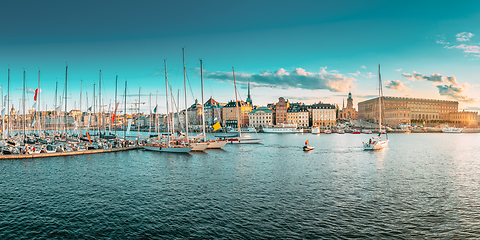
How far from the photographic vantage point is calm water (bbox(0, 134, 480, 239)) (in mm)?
15523

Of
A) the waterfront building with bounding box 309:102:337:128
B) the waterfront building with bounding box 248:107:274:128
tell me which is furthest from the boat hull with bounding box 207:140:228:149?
the waterfront building with bounding box 309:102:337:128

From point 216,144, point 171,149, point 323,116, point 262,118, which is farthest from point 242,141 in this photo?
point 323,116

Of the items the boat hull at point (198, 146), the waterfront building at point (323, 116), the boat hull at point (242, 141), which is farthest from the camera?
the waterfront building at point (323, 116)

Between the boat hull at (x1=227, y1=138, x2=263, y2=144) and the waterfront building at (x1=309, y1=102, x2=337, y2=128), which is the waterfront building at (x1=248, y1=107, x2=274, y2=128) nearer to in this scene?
the waterfront building at (x1=309, y1=102, x2=337, y2=128)

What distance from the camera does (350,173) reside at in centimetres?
3139

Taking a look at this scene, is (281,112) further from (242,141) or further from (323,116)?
(242,141)

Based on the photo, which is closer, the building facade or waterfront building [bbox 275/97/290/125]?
waterfront building [bbox 275/97/290/125]

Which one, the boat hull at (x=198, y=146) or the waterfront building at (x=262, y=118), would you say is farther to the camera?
the waterfront building at (x=262, y=118)

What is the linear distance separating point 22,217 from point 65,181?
10.0 meters

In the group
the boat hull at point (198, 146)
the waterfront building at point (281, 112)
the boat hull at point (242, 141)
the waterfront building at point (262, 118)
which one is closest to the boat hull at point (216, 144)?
the boat hull at point (198, 146)

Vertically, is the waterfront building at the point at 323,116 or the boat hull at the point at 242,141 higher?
the waterfront building at the point at 323,116

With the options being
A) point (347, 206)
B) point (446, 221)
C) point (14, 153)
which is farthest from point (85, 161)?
point (446, 221)

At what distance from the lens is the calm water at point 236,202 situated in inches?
611

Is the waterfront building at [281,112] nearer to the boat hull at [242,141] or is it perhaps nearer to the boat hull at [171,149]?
the boat hull at [242,141]
